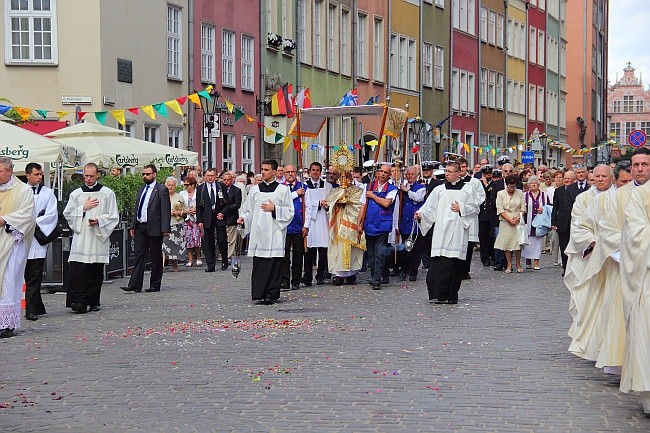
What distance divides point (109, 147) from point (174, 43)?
30.2ft

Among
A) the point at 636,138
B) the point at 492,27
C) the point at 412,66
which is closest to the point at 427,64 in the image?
the point at 412,66

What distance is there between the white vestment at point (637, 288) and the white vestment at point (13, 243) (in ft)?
22.1

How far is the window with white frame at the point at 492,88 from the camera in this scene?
210ft

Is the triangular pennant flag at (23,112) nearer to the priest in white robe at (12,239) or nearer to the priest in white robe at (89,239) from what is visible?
the priest in white robe at (89,239)

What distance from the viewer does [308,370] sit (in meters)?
11.0

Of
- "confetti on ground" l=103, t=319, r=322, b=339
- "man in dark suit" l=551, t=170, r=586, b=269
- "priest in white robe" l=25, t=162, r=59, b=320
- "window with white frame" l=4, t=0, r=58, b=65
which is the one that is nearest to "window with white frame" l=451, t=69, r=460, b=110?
"window with white frame" l=4, t=0, r=58, b=65

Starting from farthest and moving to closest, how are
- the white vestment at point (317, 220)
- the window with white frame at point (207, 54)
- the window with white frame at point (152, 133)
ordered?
the window with white frame at point (207, 54) → the window with white frame at point (152, 133) → the white vestment at point (317, 220)

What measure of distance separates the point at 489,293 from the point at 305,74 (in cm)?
2289

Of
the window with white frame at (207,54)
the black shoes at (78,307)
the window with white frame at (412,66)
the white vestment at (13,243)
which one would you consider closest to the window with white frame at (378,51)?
the window with white frame at (412,66)

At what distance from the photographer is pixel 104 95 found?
94.7ft

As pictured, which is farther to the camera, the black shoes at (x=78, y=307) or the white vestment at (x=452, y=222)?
the white vestment at (x=452, y=222)

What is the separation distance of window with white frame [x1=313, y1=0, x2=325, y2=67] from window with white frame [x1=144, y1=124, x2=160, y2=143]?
1089 centimetres

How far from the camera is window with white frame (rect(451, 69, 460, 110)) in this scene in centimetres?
5784

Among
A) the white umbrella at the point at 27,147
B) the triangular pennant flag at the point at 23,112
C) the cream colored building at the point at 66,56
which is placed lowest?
the white umbrella at the point at 27,147
